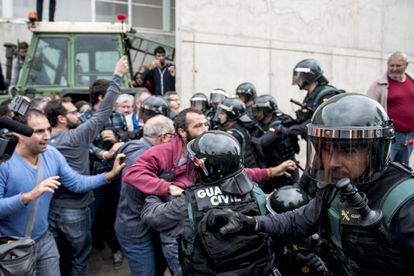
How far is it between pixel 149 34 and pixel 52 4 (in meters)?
6.72

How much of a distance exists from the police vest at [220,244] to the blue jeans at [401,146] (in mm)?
4411

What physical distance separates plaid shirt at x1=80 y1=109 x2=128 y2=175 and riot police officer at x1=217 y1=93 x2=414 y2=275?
118 inches

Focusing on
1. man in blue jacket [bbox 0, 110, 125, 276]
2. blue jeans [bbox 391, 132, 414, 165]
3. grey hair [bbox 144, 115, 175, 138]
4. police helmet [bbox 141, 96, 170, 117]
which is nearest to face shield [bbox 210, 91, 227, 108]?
police helmet [bbox 141, 96, 170, 117]

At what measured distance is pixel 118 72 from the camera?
4.29 metres

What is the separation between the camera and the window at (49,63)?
299 inches

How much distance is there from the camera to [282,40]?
11.2 m

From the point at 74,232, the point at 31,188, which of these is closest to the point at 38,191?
the point at 31,188

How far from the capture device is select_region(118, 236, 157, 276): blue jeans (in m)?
3.68

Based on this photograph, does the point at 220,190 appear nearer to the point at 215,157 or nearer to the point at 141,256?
the point at 215,157

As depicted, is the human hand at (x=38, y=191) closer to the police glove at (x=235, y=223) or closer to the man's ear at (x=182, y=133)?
the man's ear at (x=182, y=133)

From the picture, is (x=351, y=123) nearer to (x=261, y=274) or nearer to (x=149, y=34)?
(x=261, y=274)

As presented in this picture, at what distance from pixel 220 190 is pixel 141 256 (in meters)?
1.44

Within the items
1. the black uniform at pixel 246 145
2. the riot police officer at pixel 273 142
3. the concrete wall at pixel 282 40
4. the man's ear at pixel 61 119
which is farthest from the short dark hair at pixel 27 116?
the concrete wall at pixel 282 40

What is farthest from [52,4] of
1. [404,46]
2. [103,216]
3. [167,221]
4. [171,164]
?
[404,46]
